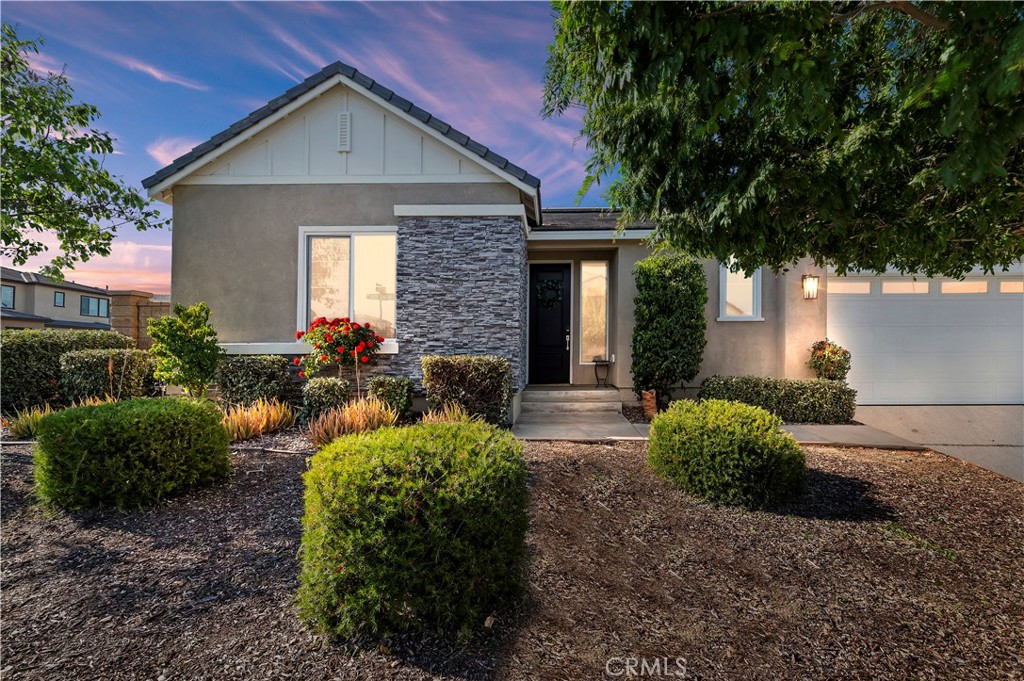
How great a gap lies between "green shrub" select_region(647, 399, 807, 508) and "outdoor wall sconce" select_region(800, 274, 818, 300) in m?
5.53

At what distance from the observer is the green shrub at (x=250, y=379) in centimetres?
705

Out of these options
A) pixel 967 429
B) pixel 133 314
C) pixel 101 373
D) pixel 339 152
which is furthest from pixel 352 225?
pixel 967 429

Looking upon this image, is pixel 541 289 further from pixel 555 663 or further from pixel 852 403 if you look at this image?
pixel 555 663

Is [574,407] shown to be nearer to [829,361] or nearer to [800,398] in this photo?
[800,398]

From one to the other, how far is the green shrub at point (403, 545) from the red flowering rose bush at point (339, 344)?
4.72 m

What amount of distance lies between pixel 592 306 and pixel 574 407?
269cm

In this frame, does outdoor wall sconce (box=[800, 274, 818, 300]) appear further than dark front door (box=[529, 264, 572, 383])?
No

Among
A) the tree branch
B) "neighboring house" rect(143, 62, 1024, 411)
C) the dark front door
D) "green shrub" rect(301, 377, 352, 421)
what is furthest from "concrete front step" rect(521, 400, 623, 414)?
the tree branch

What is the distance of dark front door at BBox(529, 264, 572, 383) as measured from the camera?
10.1m

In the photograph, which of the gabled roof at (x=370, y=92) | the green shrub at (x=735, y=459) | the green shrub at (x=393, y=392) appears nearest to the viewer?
the green shrub at (x=735, y=459)

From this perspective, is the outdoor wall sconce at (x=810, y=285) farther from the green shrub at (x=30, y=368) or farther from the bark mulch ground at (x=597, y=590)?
the green shrub at (x=30, y=368)

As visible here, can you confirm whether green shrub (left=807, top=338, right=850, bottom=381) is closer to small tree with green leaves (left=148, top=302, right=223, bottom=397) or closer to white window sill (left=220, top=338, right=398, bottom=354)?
white window sill (left=220, top=338, right=398, bottom=354)

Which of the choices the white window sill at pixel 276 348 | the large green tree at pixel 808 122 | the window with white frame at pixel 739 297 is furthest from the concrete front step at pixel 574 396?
the large green tree at pixel 808 122

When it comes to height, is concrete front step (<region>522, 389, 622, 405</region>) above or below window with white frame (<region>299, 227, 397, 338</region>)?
below
